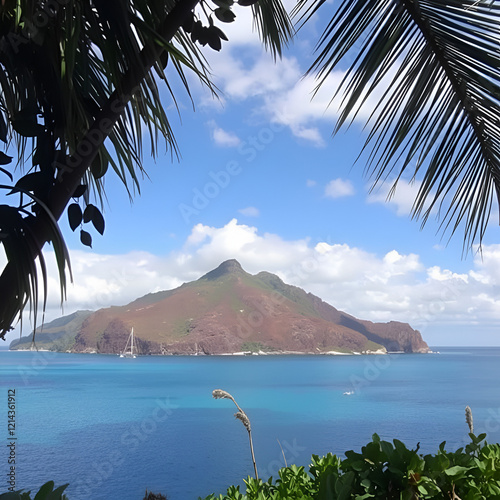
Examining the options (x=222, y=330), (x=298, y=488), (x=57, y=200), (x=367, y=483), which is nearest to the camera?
(x=57, y=200)

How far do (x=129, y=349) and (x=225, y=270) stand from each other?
5019 cm

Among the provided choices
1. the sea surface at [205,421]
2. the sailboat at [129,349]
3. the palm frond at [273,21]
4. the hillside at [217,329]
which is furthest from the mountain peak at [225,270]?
the palm frond at [273,21]

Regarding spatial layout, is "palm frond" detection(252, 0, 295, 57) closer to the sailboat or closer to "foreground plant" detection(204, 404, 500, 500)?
"foreground plant" detection(204, 404, 500, 500)

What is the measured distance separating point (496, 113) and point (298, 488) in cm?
135

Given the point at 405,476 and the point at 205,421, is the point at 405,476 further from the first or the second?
the point at 205,421

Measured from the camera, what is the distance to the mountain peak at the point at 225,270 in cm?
15688

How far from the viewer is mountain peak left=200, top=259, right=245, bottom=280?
156875 mm

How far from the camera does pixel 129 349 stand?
116 m

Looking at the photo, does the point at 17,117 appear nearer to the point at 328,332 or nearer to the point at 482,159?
the point at 482,159

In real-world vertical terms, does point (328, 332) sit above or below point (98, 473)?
above

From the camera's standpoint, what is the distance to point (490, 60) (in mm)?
1341

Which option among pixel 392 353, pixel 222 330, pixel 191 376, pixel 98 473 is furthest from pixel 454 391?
pixel 392 353

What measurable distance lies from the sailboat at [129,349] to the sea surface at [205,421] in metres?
18.7

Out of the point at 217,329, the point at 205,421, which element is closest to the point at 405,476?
the point at 205,421
